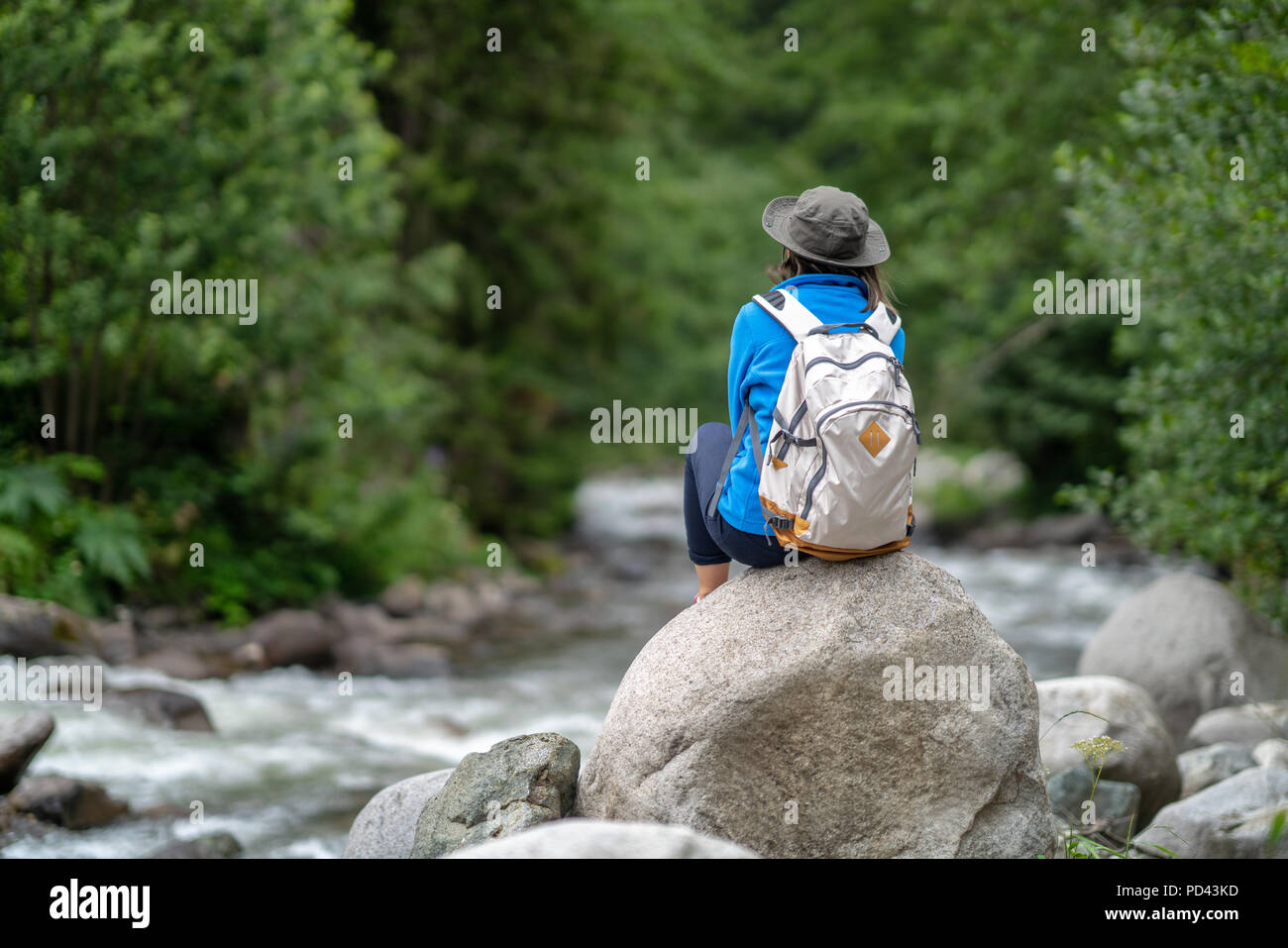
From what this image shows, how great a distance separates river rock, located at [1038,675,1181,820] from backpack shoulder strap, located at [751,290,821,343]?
136 inches

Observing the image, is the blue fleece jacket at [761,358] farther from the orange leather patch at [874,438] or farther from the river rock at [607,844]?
the river rock at [607,844]

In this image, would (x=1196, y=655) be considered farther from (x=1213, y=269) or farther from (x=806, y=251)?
(x=806, y=251)

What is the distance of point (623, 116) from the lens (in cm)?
1725

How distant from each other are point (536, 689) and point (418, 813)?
5472 millimetres

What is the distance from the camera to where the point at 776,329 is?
14.7ft

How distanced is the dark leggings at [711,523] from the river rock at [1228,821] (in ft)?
8.32

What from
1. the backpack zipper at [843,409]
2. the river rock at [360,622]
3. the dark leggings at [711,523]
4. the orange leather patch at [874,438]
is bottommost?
the river rock at [360,622]

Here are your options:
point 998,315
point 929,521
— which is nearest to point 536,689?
point 998,315

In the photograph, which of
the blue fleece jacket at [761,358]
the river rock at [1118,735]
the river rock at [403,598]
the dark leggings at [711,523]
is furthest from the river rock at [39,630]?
the river rock at [1118,735]

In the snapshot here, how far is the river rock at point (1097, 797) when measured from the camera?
6.35 m

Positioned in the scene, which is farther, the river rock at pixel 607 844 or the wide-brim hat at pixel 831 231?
the wide-brim hat at pixel 831 231

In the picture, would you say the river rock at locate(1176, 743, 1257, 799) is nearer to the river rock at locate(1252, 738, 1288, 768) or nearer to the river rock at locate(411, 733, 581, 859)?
the river rock at locate(1252, 738, 1288, 768)
